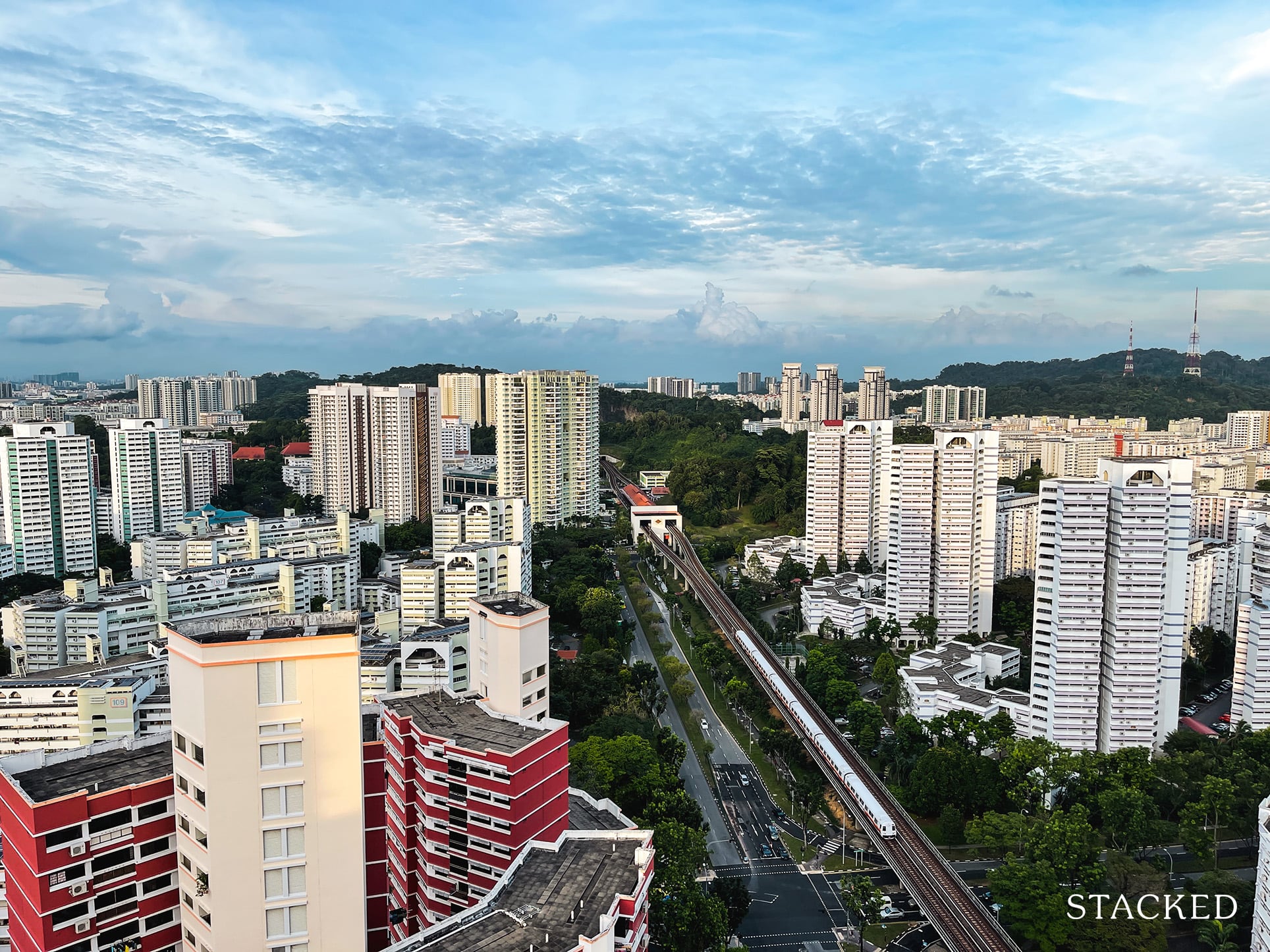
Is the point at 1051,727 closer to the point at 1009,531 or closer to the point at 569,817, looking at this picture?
the point at 569,817

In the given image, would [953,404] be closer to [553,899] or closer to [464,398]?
[464,398]

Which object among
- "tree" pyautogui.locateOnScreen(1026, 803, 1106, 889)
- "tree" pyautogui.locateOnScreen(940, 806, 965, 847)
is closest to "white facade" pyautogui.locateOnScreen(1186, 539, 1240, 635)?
"tree" pyautogui.locateOnScreen(940, 806, 965, 847)

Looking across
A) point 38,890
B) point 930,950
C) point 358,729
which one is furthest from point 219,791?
point 930,950

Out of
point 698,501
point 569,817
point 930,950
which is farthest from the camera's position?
point 698,501

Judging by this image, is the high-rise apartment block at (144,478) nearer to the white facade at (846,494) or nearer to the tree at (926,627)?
the white facade at (846,494)

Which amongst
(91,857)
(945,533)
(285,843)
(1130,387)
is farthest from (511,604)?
(1130,387)

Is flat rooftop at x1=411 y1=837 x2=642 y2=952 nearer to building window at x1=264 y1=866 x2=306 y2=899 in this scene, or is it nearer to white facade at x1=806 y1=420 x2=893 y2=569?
building window at x1=264 y1=866 x2=306 y2=899

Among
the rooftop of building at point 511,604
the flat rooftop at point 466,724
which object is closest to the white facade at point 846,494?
the rooftop of building at point 511,604
